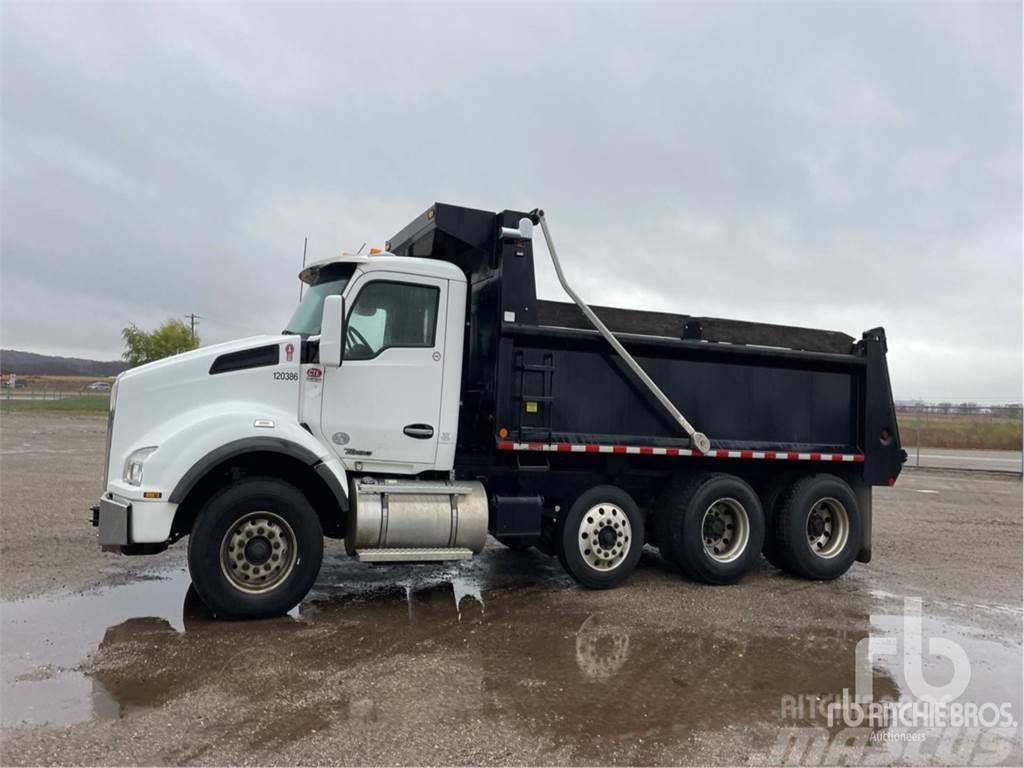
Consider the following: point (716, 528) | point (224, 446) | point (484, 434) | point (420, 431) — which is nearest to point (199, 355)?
point (224, 446)

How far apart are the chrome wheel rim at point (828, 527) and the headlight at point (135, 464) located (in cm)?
682

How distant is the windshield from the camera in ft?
22.3

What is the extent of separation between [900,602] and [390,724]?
554 centimetres

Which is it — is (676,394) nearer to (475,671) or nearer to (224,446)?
(475,671)

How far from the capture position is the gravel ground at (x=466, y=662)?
397 centimetres

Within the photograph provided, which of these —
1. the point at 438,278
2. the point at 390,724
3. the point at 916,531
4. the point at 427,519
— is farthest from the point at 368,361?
the point at 916,531

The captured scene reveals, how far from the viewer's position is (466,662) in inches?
205

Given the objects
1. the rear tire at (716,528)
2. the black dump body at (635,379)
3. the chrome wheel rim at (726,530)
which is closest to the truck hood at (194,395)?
the black dump body at (635,379)

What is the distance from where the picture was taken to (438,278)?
705cm

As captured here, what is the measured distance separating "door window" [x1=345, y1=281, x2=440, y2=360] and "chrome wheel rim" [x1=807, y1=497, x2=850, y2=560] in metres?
4.89

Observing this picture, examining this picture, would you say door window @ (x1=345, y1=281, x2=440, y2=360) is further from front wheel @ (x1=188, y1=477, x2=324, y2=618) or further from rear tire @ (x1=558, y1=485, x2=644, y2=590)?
rear tire @ (x1=558, y1=485, x2=644, y2=590)

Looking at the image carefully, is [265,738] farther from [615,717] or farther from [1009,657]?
[1009,657]

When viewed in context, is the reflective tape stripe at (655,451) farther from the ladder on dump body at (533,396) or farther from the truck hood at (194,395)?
the truck hood at (194,395)

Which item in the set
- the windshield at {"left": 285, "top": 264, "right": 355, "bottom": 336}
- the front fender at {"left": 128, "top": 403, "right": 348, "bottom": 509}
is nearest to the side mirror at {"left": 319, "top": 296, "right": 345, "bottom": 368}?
the windshield at {"left": 285, "top": 264, "right": 355, "bottom": 336}
